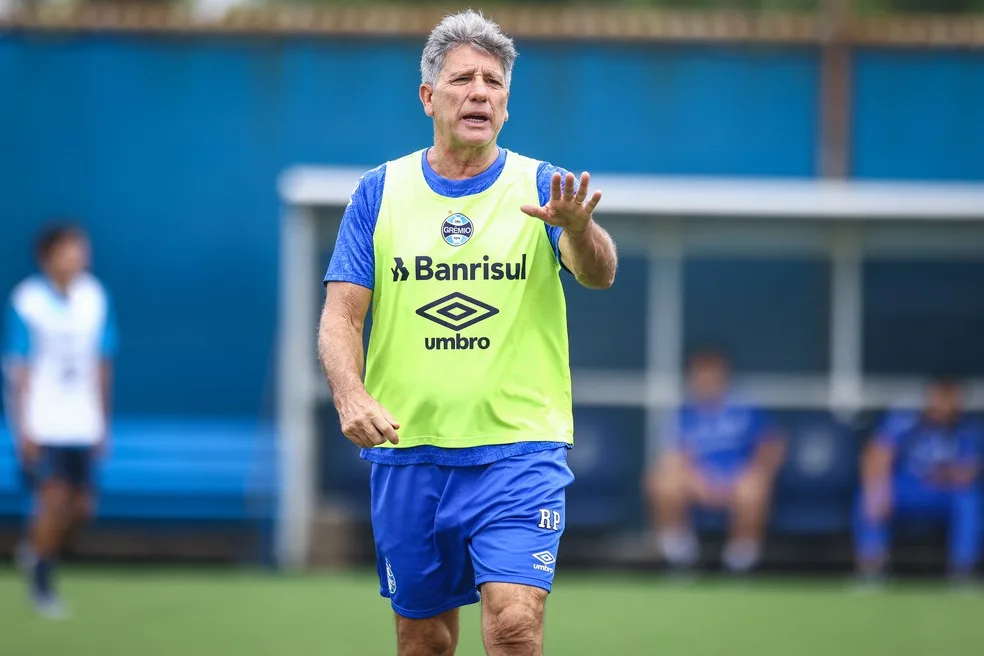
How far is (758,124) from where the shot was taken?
594 inches

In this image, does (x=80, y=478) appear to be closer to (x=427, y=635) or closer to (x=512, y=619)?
(x=427, y=635)

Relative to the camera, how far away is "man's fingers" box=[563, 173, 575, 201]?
4.87m

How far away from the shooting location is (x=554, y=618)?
33.5ft

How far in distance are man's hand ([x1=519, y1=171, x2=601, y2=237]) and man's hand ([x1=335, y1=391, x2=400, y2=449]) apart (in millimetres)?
778

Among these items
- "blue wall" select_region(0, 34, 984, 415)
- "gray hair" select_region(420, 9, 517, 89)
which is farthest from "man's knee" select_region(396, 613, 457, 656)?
"blue wall" select_region(0, 34, 984, 415)

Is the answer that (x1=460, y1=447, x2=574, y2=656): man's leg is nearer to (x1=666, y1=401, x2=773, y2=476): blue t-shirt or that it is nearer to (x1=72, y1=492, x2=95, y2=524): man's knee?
(x1=72, y1=492, x2=95, y2=524): man's knee

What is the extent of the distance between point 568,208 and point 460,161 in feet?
2.37

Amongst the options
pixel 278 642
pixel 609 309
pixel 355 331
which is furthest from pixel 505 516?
pixel 609 309

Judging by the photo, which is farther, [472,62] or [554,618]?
[554,618]

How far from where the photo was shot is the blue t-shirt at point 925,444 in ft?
42.7

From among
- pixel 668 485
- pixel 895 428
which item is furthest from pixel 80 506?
pixel 895 428

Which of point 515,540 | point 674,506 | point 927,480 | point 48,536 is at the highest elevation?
point 515,540

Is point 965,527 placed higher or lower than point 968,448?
lower

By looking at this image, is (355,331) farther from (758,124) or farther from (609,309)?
(758,124)
